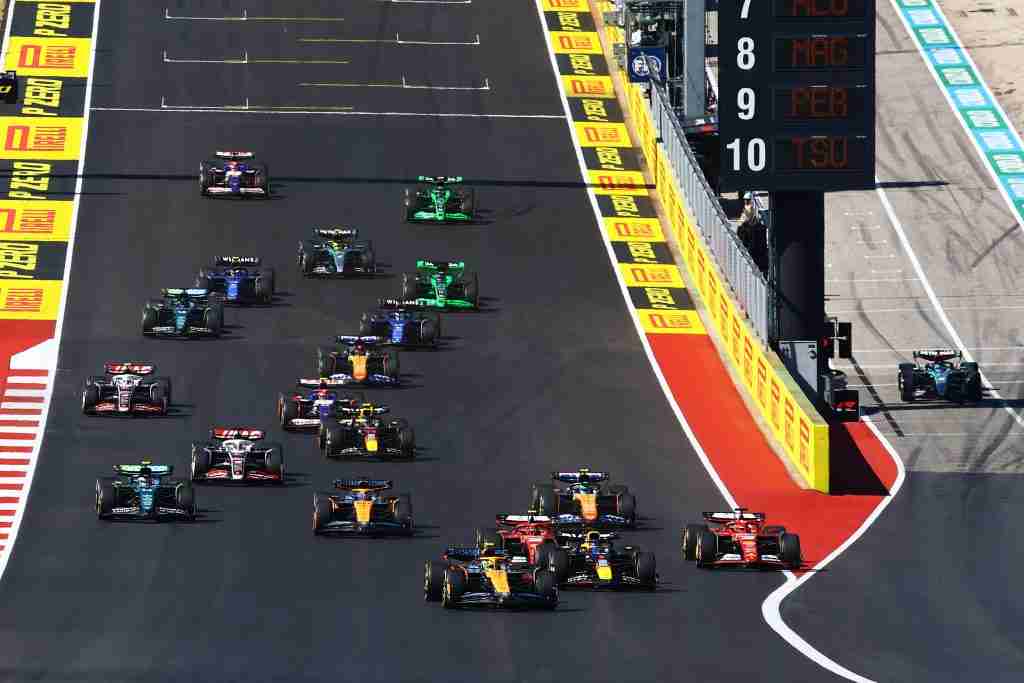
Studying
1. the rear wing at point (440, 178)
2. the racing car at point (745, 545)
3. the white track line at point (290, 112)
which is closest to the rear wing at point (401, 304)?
the rear wing at point (440, 178)

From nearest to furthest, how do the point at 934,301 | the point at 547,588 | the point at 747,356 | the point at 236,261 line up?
the point at 547,588 → the point at 747,356 → the point at 236,261 → the point at 934,301

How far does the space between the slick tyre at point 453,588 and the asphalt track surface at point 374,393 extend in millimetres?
346

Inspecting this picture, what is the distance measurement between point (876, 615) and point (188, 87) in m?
45.3

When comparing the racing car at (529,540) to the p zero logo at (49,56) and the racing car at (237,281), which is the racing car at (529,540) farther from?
the p zero logo at (49,56)

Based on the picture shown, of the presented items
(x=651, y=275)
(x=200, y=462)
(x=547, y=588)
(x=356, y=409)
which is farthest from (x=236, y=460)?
(x=651, y=275)

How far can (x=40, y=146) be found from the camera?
7550 centimetres

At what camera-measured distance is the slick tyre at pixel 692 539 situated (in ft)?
145

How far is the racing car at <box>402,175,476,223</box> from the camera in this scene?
70.4 m

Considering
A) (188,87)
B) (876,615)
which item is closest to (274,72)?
(188,87)

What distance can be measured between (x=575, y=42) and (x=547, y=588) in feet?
157

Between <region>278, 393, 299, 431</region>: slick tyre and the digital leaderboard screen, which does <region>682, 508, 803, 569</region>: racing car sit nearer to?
the digital leaderboard screen

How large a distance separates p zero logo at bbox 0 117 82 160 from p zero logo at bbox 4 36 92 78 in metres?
4.09

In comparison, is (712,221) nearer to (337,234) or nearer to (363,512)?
(337,234)

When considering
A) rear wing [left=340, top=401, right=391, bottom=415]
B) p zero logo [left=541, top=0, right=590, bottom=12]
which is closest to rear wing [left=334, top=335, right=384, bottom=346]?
rear wing [left=340, top=401, right=391, bottom=415]
